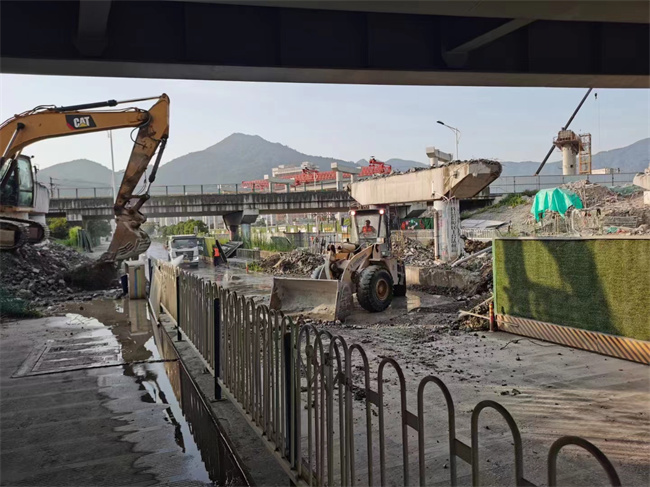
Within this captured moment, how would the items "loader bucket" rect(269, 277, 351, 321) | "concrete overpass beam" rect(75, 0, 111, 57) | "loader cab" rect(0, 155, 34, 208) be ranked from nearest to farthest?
"concrete overpass beam" rect(75, 0, 111, 57)
"loader bucket" rect(269, 277, 351, 321)
"loader cab" rect(0, 155, 34, 208)

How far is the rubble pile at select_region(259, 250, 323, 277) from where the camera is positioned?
82.1ft

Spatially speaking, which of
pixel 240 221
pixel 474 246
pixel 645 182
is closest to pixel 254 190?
pixel 240 221

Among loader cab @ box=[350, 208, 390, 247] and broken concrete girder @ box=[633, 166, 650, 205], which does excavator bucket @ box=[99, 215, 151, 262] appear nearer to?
loader cab @ box=[350, 208, 390, 247]

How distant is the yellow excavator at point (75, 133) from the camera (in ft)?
39.7

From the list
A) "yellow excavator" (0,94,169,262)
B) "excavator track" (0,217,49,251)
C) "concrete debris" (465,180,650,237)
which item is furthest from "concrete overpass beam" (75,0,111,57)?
"concrete debris" (465,180,650,237)

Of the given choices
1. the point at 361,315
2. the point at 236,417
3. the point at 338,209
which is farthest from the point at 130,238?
the point at 338,209

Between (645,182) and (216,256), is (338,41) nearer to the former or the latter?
(216,256)

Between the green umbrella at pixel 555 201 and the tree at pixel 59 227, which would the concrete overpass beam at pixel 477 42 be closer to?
the green umbrella at pixel 555 201

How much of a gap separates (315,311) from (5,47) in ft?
25.4

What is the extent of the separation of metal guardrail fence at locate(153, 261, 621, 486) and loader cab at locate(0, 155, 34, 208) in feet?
32.1

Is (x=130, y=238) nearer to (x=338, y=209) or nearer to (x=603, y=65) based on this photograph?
(x=603, y=65)

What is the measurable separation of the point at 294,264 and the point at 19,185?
14.3m

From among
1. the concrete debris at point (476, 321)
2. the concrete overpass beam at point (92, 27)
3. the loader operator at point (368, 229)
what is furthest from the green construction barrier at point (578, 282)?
the concrete overpass beam at point (92, 27)

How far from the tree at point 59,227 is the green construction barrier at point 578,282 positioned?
45.2m
